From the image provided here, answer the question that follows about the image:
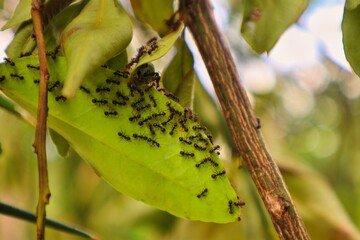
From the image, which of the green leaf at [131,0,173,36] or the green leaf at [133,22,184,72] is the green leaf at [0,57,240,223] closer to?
the green leaf at [133,22,184,72]

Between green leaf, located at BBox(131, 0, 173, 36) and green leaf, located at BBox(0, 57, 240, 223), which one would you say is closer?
green leaf, located at BBox(0, 57, 240, 223)

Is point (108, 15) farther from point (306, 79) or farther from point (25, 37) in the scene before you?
point (306, 79)

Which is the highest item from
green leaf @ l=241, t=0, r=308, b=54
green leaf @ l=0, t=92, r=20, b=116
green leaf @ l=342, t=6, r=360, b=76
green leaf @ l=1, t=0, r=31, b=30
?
green leaf @ l=241, t=0, r=308, b=54

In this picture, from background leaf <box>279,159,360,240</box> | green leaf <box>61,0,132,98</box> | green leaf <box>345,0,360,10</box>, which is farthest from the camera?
background leaf <box>279,159,360,240</box>

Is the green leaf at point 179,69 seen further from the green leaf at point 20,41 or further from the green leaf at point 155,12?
the green leaf at point 20,41

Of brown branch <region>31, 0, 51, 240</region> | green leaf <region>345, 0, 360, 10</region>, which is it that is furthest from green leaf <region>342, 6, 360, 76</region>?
brown branch <region>31, 0, 51, 240</region>

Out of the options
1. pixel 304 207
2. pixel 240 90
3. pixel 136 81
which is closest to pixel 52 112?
pixel 136 81

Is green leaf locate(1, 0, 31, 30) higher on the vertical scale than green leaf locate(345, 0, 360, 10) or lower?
lower
